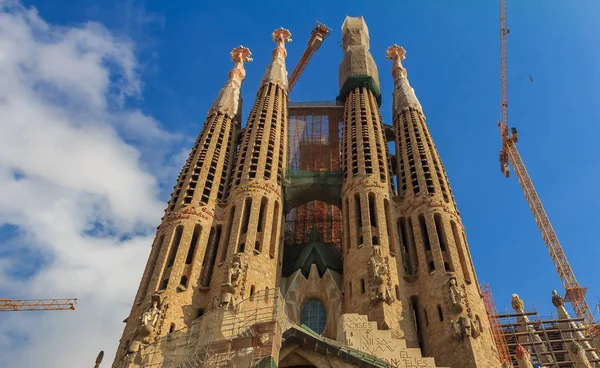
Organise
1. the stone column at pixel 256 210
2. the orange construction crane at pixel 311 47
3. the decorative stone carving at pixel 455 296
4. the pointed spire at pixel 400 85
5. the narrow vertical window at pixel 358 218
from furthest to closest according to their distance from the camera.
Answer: the orange construction crane at pixel 311 47, the pointed spire at pixel 400 85, the narrow vertical window at pixel 358 218, the stone column at pixel 256 210, the decorative stone carving at pixel 455 296

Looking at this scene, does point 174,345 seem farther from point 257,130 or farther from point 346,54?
point 346,54

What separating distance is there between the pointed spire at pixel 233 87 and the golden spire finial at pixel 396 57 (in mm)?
14484

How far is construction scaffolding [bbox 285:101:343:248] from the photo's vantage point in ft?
155

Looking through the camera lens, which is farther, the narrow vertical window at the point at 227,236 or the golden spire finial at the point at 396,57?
the golden spire finial at the point at 396,57

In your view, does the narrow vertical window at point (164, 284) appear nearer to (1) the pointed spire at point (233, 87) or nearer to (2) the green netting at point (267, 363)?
(2) the green netting at point (267, 363)

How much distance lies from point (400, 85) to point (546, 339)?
2463 cm

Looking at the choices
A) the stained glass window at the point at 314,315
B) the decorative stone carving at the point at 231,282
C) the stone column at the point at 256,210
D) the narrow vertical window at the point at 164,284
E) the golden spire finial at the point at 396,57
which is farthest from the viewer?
the golden spire finial at the point at 396,57

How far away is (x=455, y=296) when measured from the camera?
95.3ft

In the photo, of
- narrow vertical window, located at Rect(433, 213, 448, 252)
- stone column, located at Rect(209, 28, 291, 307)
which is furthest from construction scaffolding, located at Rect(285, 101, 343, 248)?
narrow vertical window, located at Rect(433, 213, 448, 252)

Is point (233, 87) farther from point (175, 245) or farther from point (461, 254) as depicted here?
point (461, 254)

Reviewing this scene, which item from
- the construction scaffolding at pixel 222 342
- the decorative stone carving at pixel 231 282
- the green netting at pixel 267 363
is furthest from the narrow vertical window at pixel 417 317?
the green netting at pixel 267 363

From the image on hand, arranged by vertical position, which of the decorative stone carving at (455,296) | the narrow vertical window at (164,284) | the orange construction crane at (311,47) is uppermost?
the orange construction crane at (311,47)

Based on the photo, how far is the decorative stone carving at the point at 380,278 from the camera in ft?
98.5

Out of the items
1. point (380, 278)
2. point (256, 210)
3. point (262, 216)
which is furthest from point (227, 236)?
point (380, 278)
